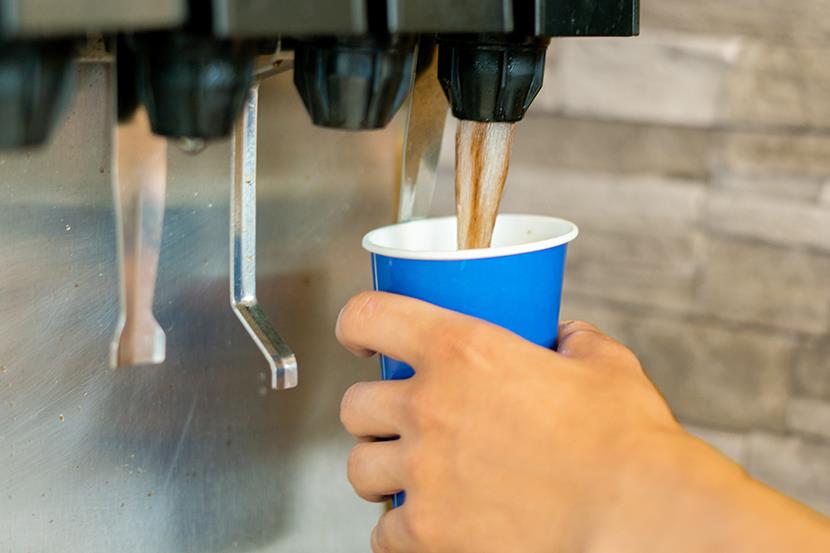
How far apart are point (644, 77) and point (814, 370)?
10.0 inches

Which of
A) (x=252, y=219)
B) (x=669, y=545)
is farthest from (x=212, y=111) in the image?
(x=669, y=545)

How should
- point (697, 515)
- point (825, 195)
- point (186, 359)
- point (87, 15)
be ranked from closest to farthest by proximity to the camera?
point (87, 15), point (697, 515), point (186, 359), point (825, 195)

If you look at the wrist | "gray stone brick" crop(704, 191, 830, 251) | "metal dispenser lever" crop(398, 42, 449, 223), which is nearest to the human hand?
the wrist

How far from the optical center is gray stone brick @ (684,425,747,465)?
2.58 ft

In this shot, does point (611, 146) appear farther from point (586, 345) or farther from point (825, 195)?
point (586, 345)

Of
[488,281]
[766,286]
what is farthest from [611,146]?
[488,281]

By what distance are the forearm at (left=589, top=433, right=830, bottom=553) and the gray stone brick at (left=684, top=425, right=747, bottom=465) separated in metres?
0.40

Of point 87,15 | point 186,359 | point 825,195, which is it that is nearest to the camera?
point 87,15

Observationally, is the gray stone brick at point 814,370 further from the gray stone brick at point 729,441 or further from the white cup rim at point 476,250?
the white cup rim at point 476,250

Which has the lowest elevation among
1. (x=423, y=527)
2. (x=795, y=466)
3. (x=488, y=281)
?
(x=795, y=466)

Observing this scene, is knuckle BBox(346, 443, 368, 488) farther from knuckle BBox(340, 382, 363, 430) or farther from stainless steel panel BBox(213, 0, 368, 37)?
stainless steel panel BBox(213, 0, 368, 37)

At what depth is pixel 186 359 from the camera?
20.8 inches

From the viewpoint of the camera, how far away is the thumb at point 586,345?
→ 1.53 ft

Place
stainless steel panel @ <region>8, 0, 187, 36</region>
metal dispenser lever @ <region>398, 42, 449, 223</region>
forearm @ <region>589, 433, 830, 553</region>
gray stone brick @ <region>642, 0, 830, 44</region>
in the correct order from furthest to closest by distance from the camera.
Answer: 1. gray stone brick @ <region>642, 0, 830, 44</region>
2. metal dispenser lever @ <region>398, 42, 449, 223</region>
3. forearm @ <region>589, 433, 830, 553</region>
4. stainless steel panel @ <region>8, 0, 187, 36</region>
